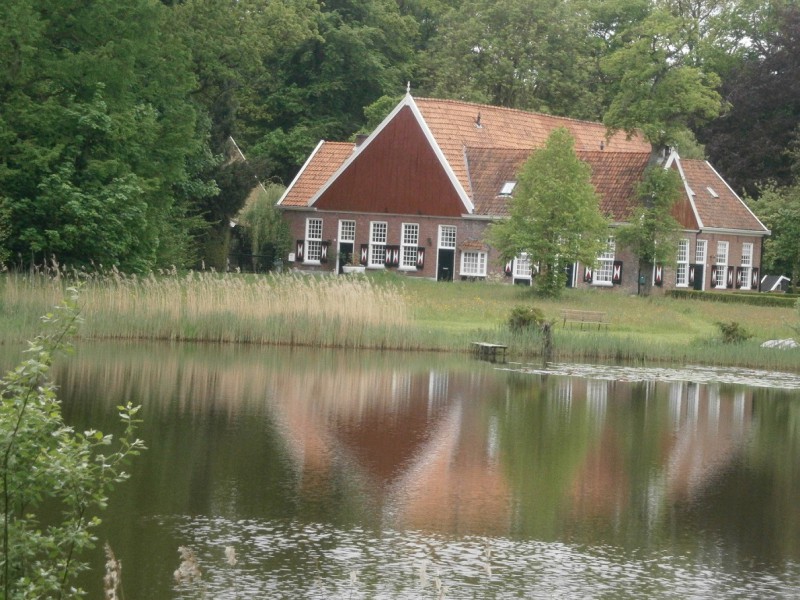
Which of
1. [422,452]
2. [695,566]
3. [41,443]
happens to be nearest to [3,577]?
[41,443]

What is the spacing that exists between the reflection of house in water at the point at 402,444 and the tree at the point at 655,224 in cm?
2465

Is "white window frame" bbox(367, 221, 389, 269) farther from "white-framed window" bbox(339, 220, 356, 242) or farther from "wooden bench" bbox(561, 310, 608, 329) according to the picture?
"wooden bench" bbox(561, 310, 608, 329)

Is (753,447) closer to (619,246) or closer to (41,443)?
(41,443)

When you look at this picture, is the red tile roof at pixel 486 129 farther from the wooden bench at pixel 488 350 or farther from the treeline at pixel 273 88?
the wooden bench at pixel 488 350

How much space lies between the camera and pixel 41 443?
7367 mm

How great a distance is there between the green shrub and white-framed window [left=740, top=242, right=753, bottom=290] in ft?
87.1

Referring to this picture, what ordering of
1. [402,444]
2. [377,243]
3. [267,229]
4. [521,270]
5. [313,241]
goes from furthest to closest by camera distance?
[267,229]
[313,241]
[377,243]
[521,270]
[402,444]

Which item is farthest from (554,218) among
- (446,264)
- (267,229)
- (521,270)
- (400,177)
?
(267,229)

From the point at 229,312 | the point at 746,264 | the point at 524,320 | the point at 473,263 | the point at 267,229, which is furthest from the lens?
the point at 746,264

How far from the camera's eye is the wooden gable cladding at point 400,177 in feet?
166

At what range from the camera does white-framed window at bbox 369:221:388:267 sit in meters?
51.3

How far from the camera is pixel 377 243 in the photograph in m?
51.5

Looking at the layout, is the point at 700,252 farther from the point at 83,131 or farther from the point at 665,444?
the point at 665,444

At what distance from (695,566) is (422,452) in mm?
5162
